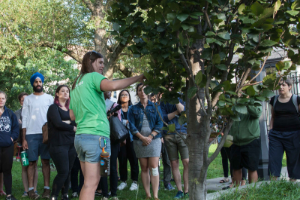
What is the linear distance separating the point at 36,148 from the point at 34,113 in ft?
2.29

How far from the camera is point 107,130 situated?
346cm

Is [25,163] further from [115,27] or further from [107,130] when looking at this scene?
[115,27]

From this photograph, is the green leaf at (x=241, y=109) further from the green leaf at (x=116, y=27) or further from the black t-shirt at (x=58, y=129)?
the black t-shirt at (x=58, y=129)

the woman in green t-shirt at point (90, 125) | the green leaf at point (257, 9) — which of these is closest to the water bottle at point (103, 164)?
the woman in green t-shirt at point (90, 125)

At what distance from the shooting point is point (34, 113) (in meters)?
6.31

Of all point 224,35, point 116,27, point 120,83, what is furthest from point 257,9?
point 120,83

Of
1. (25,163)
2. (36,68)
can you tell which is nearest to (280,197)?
(25,163)

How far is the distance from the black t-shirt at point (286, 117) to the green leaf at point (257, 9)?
4092mm

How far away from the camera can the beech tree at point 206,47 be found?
2.37 m

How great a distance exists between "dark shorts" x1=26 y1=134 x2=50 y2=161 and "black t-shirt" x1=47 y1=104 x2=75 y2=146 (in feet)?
2.48

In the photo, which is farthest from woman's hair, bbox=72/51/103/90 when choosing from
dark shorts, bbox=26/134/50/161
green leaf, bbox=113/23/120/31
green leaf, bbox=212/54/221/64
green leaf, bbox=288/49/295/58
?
dark shorts, bbox=26/134/50/161

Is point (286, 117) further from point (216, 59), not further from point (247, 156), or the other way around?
point (216, 59)

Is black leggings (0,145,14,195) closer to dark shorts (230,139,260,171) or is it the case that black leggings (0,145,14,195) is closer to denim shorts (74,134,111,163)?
denim shorts (74,134,111,163)

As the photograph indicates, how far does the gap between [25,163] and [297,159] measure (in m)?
5.09
